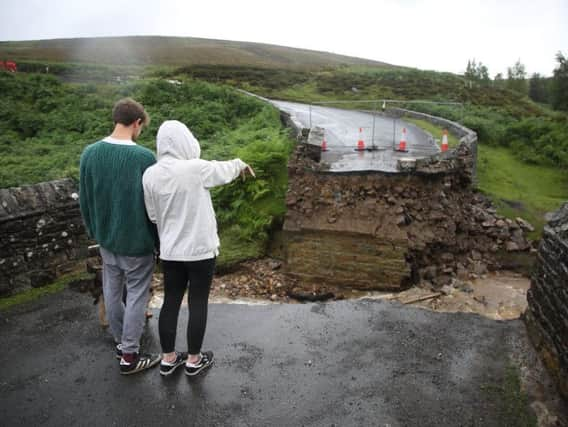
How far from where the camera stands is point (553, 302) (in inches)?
182

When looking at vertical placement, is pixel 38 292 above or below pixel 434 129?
below

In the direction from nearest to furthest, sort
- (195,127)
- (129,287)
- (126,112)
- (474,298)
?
1. (126,112)
2. (129,287)
3. (474,298)
4. (195,127)

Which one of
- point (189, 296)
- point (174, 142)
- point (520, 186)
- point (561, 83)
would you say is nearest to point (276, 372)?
point (189, 296)

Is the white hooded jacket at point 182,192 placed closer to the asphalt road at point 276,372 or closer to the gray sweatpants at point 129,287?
the gray sweatpants at point 129,287

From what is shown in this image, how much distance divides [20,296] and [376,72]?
4654 cm

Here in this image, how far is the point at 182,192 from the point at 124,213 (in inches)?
25.8

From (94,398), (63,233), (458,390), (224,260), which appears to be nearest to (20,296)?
(63,233)

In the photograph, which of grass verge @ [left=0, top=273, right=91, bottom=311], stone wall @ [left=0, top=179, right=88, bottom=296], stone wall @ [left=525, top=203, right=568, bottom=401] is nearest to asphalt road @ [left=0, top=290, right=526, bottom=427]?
grass verge @ [left=0, top=273, right=91, bottom=311]

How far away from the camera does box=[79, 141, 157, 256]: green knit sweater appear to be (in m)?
4.05

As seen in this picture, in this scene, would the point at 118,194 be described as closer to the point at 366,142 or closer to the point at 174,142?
the point at 174,142

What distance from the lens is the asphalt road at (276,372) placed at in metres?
3.92

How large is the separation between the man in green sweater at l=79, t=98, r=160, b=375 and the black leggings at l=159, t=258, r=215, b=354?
28cm

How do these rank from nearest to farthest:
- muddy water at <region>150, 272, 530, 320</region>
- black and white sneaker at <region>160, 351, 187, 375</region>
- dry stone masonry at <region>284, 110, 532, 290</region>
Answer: black and white sneaker at <region>160, 351, 187, 375</region> → muddy water at <region>150, 272, 530, 320</region> → dry stone masonry at <region>284, 110, 532, 290</region>

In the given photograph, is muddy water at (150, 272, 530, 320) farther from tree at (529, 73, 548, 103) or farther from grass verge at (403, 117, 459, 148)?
tree at (529, 73, 548, 103)
